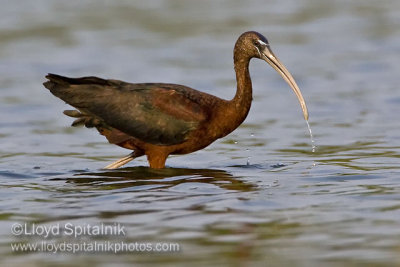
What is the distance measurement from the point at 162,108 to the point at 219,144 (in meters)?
2.20

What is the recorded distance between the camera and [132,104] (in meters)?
10.5

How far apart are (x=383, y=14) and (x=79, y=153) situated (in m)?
10.6

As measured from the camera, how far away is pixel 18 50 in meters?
18.4

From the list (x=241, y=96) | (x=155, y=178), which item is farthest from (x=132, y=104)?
(x=241, y=96)

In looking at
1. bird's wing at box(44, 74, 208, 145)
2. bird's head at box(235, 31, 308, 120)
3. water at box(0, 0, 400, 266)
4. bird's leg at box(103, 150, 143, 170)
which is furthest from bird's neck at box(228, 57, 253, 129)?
bird's leg at box(103, 150, 143, 170)

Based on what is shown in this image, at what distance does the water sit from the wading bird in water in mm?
361

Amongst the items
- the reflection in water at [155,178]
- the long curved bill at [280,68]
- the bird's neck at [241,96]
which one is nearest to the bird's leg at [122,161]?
the reflection in water at [155,178]

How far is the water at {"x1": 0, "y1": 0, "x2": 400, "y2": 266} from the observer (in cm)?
736

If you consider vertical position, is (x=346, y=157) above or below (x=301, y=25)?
below

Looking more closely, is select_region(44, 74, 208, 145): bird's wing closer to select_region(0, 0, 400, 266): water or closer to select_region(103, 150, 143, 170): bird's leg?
select_region(103, 150, 143, 170): bird's leg

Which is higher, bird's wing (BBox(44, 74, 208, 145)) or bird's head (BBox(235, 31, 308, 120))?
bird's head (BBox(235, 31, 308, 120))

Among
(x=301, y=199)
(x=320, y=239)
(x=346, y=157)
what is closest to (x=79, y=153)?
(x=346, y=157)

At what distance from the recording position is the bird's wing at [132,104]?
Result: 10.4m

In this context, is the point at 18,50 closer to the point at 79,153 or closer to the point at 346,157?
the point at 79,153
